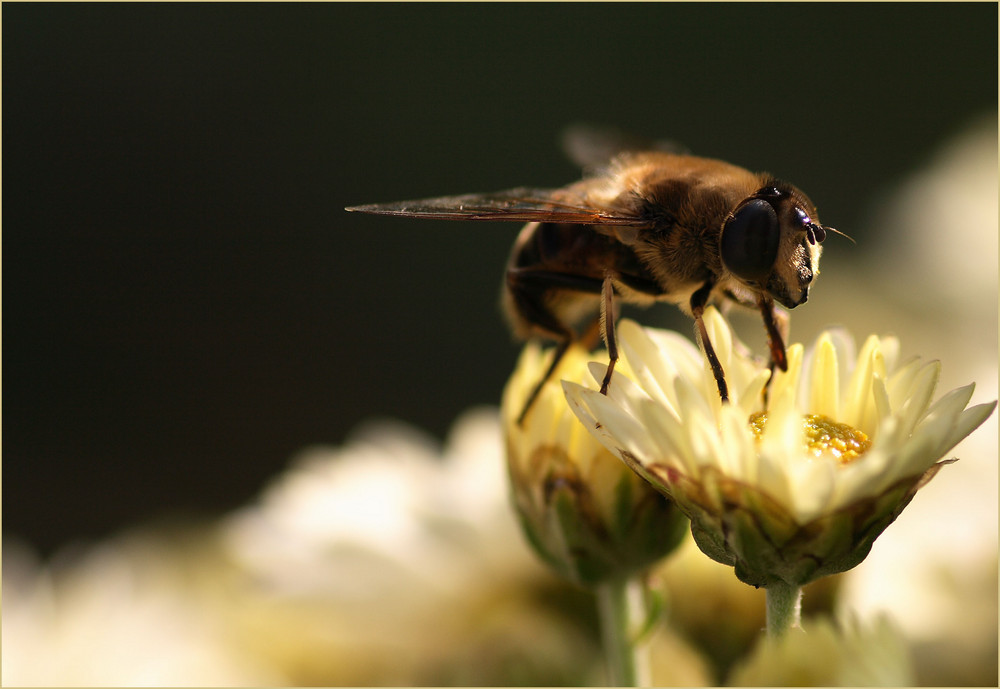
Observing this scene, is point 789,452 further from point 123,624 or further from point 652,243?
point 123,624

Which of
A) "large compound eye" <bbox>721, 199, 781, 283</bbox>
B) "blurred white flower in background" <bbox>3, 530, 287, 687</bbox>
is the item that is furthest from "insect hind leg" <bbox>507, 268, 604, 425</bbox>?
"blurred white flower in background" <bbox>3, 530, 287, 687</bbox>

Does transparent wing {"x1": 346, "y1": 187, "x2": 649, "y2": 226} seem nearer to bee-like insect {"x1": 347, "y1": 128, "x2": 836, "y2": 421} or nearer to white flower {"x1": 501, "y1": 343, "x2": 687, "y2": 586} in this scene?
bee-like insect {"x1": 347, "y1": 128, "x2": 836, "y2": 421}

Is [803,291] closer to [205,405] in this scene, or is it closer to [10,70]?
[205,405]

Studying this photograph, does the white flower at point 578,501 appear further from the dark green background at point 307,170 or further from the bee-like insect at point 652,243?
the dark green background at point 307,170

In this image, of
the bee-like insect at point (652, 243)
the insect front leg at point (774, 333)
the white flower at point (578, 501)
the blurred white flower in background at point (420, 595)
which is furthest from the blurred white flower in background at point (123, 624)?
the insect front leg at point (774, 333)

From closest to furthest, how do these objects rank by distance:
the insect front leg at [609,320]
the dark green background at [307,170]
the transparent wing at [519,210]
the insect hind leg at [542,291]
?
1. the insect front leg at [609,320]
2. the transparent wing at [519,210]
3. the insect hind leg at [542,291]
4. the dark green background at [307,170]

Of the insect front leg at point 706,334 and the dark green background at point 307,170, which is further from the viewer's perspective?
the dark green background at point 307,170

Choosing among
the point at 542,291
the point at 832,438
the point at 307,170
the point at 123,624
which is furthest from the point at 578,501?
the point at 307,170
